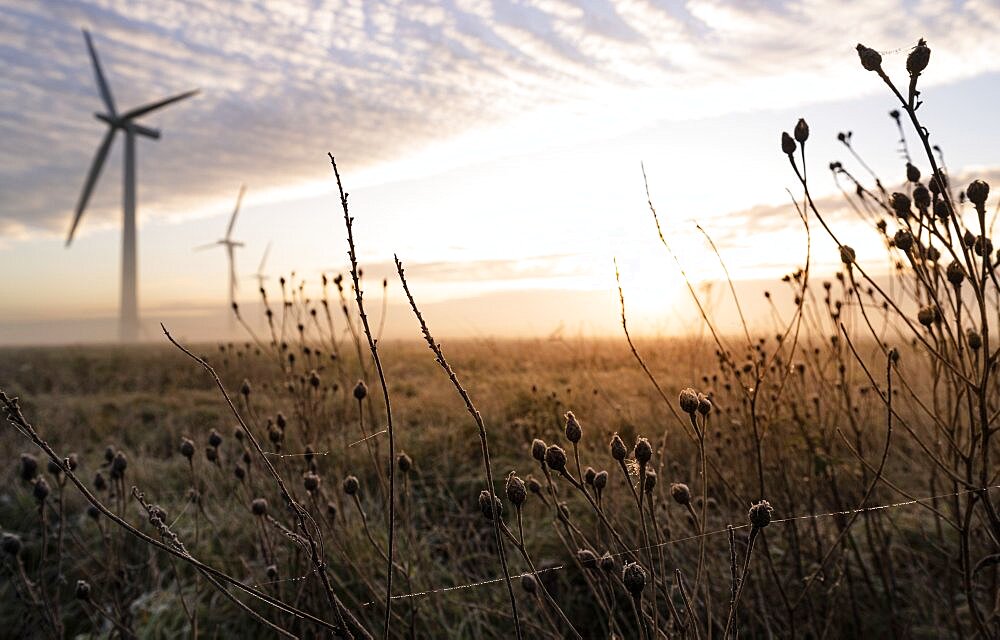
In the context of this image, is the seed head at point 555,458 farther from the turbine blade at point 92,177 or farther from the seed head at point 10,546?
the turbine blade at point 92,177

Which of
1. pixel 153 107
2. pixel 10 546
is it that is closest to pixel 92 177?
pixel 153 107

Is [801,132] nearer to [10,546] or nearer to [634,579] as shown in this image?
[634,579]

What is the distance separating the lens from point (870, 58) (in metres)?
1.23

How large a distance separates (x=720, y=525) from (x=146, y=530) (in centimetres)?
328

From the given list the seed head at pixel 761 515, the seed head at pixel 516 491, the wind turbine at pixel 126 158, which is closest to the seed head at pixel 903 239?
the seed head at pixel 761 515

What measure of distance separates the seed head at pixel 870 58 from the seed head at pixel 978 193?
0.30m

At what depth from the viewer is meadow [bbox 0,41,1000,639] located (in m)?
1.21

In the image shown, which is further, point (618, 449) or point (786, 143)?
point (786, 143)

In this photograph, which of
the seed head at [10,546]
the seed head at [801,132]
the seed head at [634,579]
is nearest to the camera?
the seed head at [634,579]

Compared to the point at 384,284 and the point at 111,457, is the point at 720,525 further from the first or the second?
the point at 111,457

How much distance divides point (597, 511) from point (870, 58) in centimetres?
97

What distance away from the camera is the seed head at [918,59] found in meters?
1.20

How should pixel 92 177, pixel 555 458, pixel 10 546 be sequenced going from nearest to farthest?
pixel 555 458
pixel 10 546
pixel 92 177

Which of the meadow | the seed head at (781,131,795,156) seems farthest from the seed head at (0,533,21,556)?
the seed head at (781,131,795,156)
